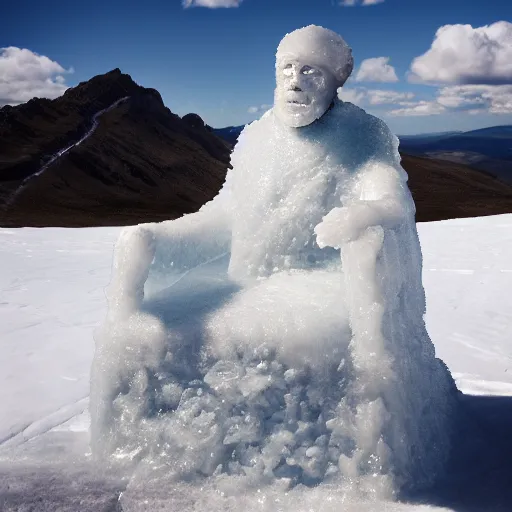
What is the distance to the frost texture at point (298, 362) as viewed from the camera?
1.62 meters

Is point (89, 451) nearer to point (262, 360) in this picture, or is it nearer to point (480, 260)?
A: point (262, 360)

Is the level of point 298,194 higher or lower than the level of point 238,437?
higher

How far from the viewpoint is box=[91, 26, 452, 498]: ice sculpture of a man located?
64.1 inches

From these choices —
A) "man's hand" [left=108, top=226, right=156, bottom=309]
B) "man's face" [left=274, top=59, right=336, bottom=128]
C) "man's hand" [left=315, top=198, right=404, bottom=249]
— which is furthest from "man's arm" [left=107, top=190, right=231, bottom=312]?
"man's hand" [left=315, top=198, right=404, bottom=249]

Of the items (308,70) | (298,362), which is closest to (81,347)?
(298,362)

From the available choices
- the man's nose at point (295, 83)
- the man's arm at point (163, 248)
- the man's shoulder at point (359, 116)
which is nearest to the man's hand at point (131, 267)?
the man's arm at point (163, 248)

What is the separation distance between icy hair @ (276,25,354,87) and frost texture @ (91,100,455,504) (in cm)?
25

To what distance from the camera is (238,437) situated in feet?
5.45

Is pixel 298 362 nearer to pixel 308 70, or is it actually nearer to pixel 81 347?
pixel 308 70

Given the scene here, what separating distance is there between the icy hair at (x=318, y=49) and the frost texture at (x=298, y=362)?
25cm

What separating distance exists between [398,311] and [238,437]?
587 millimetres

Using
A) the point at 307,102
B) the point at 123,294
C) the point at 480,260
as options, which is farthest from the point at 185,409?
the point at 480,260

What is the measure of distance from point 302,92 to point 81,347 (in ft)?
6.96

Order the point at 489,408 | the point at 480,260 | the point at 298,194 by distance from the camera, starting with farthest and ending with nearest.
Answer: the point at 480,260 < the point at 489,408 < the point at 298,194
